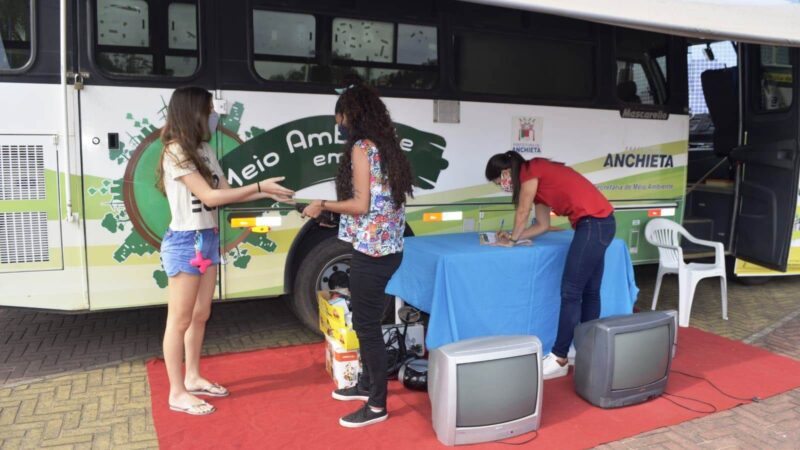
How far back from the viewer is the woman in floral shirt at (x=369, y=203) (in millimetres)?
2986

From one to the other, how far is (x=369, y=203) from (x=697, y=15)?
7.48 ft

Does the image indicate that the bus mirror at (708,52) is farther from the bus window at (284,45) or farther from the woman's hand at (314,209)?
the woman's hand at (314,209)

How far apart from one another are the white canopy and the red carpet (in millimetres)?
2128

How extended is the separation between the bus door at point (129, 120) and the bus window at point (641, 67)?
336cm

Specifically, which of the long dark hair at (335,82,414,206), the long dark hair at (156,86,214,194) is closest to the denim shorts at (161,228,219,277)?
the long dark hair at (156,86,214,194)

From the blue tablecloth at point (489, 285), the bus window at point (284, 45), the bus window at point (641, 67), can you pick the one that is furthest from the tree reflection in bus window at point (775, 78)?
the bus window at point (284, 45)

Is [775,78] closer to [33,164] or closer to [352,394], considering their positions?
[352,394]

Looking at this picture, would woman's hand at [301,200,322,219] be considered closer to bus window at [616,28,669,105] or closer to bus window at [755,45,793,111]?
bus window at [616,28,669,105]

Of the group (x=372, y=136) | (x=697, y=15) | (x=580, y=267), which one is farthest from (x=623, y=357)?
(x=697, y=15)

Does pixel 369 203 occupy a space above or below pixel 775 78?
below

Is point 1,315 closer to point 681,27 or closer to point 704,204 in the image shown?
point 681,27

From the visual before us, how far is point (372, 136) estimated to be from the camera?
2994 millimetres

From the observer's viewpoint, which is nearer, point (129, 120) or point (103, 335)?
point (129, 120)

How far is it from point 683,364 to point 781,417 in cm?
81
